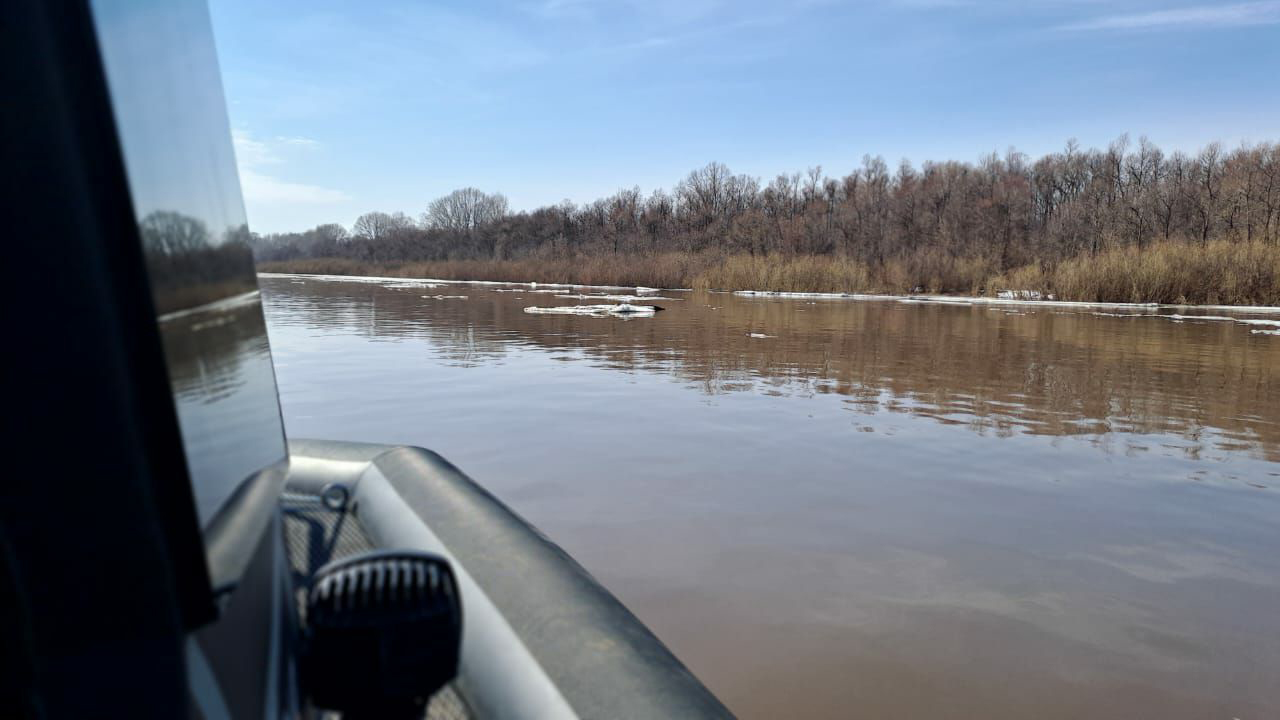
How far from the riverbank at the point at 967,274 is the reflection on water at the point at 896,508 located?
14491 millimetres

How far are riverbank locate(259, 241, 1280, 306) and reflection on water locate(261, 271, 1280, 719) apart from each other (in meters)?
14.5

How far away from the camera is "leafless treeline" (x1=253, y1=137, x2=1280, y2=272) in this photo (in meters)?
41.4

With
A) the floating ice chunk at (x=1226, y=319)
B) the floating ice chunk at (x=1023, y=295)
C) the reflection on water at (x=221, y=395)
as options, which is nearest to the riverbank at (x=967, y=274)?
the floating ice chunk at (x=1023, y=295)

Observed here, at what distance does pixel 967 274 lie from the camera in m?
36.7

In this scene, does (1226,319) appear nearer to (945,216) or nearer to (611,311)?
(611,311)

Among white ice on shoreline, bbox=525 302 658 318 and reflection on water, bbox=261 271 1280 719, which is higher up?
reflection on water, bbox=261 271 1280 719

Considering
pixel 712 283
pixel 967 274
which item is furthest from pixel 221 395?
pixel 967 274

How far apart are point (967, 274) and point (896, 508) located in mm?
35160

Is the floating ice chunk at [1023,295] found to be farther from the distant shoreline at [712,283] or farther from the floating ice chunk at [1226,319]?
the floating ice chunk at [1226,319]

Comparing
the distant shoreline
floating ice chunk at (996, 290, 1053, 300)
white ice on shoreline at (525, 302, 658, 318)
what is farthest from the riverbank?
white ice on shoreline at (525, 302, 658, 318)

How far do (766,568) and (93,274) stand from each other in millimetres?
3493

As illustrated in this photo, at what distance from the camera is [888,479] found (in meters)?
5.04

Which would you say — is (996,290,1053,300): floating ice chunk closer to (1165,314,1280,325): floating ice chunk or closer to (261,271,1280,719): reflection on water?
(1165,314,1280,325): floating ice chunk

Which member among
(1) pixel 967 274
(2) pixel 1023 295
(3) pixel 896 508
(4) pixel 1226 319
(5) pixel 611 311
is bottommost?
(2) pixel 1023 295
